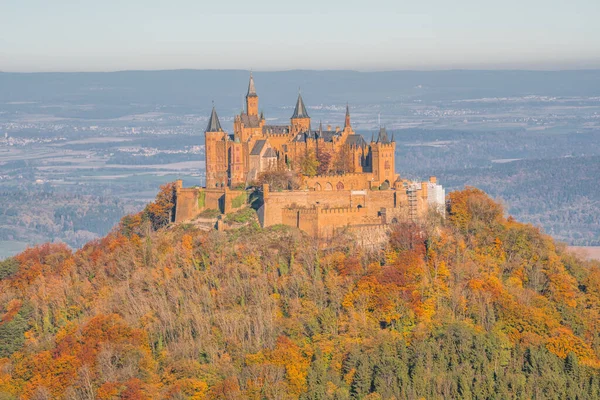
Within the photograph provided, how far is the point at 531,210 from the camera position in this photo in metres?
183

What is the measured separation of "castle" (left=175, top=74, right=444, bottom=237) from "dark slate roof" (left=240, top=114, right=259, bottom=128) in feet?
0.18

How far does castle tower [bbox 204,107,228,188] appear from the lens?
72.1 metres

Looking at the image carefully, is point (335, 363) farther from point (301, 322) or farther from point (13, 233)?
point (13, 233)

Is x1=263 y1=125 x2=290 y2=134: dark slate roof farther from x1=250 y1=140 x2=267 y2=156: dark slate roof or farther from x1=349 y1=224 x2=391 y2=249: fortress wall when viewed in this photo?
x1=349 y1=224 x2=391 y2=249: fortress wall

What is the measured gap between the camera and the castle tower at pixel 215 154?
7212 centimetres

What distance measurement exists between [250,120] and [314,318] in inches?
717

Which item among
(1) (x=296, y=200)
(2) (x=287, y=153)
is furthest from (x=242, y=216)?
(2) (x=287, y=153)

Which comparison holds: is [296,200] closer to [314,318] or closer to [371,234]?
[371,234]

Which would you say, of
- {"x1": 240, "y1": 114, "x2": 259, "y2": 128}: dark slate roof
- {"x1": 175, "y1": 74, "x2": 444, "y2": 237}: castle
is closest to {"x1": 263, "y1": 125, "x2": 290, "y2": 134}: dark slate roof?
{"x1": 175, "y1": 74, "x2": 444, "y2": 237}: castle

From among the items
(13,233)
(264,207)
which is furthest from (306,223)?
(13,233)

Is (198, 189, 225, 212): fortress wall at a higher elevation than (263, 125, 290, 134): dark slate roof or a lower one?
lower

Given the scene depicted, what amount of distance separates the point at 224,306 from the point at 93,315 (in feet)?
20.5

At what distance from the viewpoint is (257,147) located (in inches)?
2813

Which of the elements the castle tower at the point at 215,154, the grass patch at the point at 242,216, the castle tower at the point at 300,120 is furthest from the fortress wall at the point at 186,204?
the castle tower at the point at 300,120
